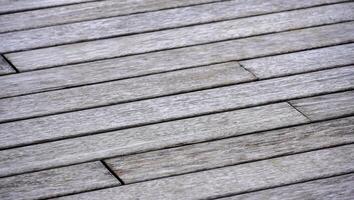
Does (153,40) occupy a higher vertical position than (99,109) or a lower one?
higher

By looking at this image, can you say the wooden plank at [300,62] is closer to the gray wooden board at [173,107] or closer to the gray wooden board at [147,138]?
the gray wooden board at [173,107]

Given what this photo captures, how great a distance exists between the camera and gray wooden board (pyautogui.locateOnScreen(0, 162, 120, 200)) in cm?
180

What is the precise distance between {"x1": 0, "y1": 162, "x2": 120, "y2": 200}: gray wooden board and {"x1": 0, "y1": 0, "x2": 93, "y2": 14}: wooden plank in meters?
0.97

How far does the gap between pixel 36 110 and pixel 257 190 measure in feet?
2.13

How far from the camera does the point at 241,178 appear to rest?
6.09ft

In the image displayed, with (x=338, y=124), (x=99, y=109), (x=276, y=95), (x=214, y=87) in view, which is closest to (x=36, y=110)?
(x=99, y=109)

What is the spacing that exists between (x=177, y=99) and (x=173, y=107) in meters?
0.05

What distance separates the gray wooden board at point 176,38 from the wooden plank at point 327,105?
34cm

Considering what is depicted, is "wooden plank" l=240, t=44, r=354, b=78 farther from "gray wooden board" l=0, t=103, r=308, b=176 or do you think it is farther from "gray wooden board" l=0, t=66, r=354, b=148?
"gray wooden board" l=0, t=103, r=308, b=176

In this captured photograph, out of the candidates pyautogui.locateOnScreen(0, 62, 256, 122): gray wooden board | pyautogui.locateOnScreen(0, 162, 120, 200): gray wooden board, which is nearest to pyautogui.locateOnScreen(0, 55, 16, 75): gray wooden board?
pyautogui.locateOnScreen(0, 62, 256, 122): gray wooden board

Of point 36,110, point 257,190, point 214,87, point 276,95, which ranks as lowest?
point 257,190

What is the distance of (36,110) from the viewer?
84.4 inches

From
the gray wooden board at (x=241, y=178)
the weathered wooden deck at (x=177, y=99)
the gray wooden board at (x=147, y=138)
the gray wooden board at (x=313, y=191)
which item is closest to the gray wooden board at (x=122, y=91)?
the weathered wooden deck at (x=177, y=99)

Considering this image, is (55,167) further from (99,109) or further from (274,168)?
(274,168)
